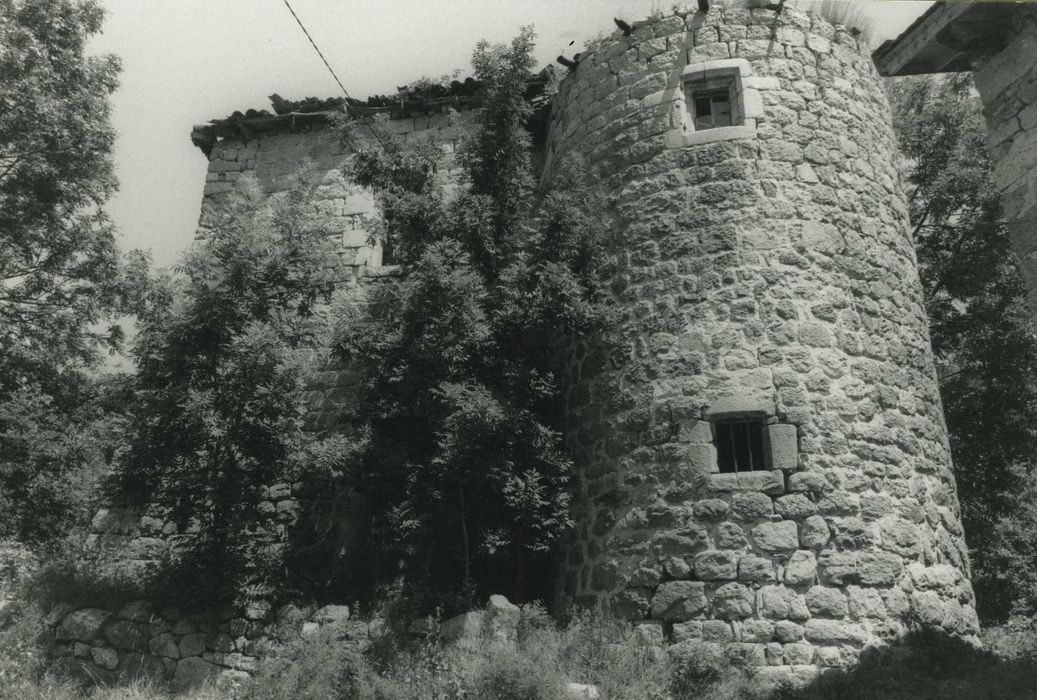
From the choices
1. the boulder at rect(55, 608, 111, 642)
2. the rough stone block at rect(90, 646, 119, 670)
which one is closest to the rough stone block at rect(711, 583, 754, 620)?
the rough stone block at rect(90, 646, 119, 670)

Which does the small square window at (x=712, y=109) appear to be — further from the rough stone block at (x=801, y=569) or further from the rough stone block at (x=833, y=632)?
the rough stone block at (x=833, y=632)

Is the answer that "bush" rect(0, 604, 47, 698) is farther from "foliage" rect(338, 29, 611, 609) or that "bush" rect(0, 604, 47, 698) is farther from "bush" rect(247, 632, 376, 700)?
"foliage" rect(338, 29, 611, 609)

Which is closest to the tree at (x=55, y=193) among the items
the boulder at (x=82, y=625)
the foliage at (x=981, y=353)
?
the boulder at (x=82, y=625)

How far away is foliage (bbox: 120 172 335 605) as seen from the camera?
27.2 ft

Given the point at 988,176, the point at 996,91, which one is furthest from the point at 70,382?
the point at 988,176

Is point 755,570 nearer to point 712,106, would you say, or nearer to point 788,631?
point 788,631

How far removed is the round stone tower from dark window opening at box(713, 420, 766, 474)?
0.02 m

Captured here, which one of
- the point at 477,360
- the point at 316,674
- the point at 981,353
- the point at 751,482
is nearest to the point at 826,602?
the point at 751,482

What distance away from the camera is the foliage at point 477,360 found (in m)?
7.90

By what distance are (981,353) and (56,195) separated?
16.8 metres

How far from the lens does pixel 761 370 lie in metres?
7.66

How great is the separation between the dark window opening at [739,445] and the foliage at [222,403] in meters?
4.36

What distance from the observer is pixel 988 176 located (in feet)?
47.2

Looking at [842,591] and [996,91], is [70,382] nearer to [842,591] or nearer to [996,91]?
[842,591]
